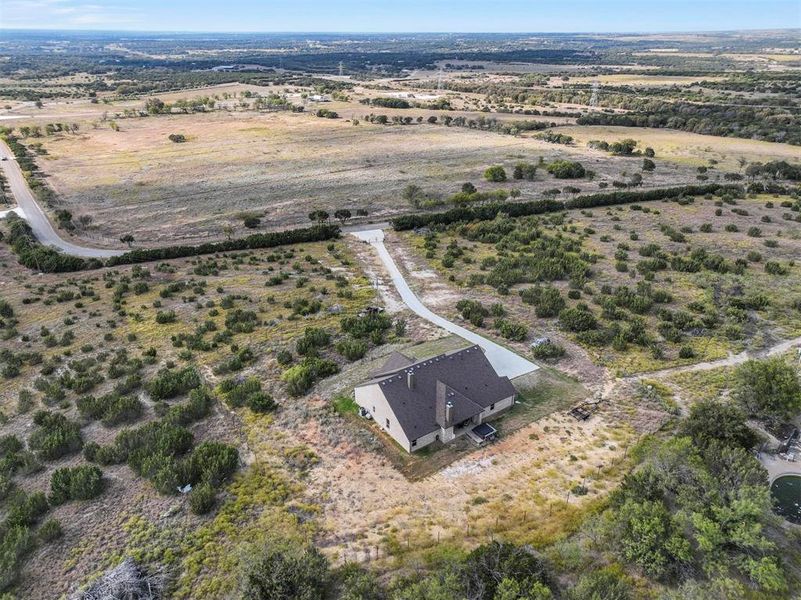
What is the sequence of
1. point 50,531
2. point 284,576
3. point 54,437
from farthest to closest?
point 54,437 → point 50,531 → point 284,576

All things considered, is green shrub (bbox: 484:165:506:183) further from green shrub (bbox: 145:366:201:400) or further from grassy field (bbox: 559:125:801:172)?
green shrub (bbox: 145:366:201:400)

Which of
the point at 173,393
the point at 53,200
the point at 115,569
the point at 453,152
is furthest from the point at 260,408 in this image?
the point at 453,152

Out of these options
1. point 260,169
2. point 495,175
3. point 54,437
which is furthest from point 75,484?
point 260,169

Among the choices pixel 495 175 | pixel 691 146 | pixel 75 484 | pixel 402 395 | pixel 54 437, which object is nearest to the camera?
pixel 75 484

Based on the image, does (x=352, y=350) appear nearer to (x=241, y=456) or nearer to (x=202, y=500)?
(x=241, y=456)

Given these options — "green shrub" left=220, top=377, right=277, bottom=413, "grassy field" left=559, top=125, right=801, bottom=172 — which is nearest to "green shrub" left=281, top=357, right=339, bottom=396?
"green shrub" left=220, top=377, right=277, bottom=413

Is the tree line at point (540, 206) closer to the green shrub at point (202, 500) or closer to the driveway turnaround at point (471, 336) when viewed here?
the driveway turnaround at point (471, 336)
